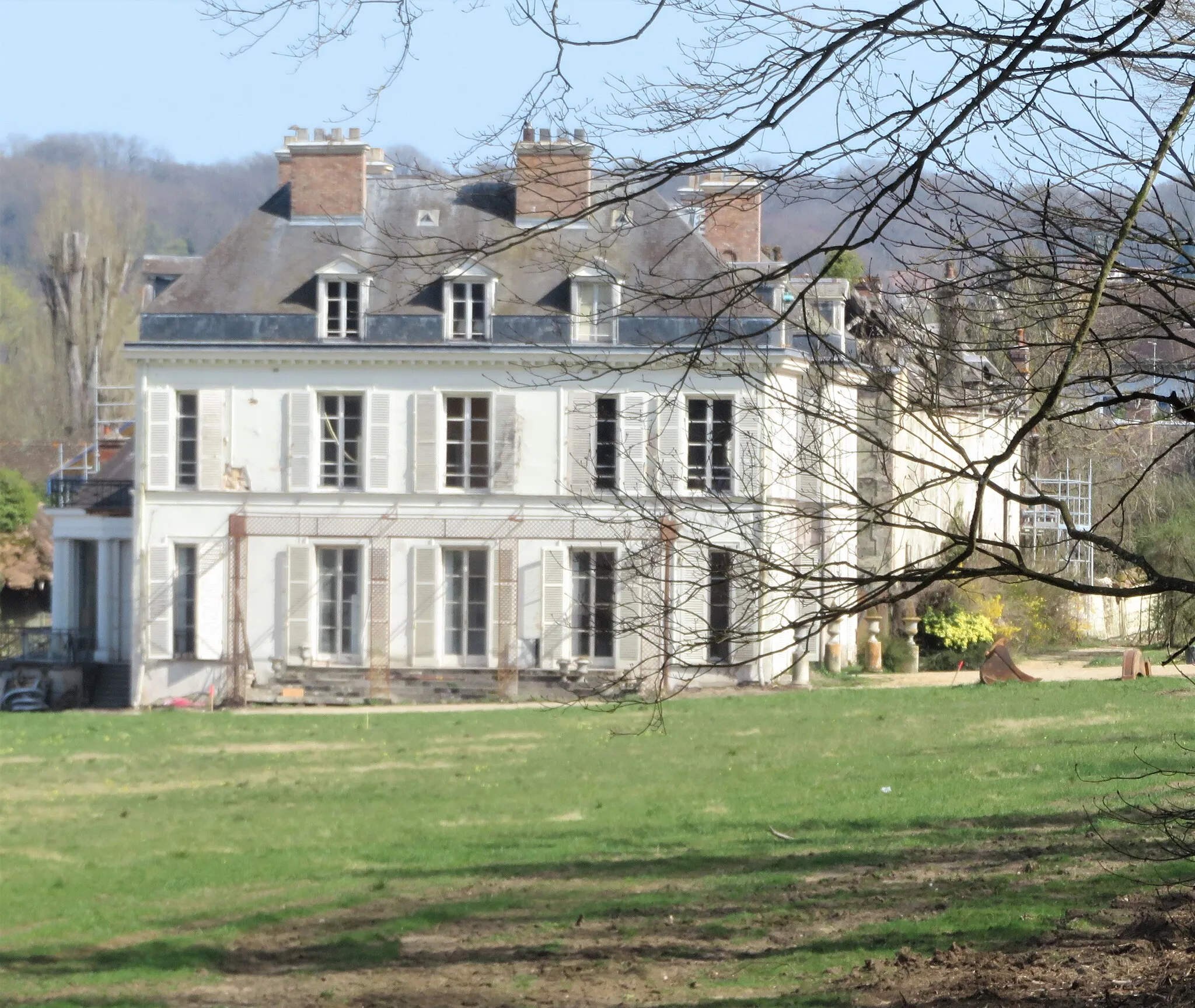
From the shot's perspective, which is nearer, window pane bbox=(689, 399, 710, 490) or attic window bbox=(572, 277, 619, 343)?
window pane bbox=(689, 399, 710, 490)

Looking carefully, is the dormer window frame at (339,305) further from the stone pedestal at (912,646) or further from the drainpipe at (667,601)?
the drainpipe at (667,601)

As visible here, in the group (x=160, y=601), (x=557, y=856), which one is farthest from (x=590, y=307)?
(x=557, y=856)

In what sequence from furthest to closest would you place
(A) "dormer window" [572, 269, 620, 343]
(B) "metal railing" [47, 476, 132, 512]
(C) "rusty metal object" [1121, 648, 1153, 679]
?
(B) "metal railing" [47, 476, 132, 512] → (A) "dormer window" [572, 269, 620, 343] → (C) "rusty metal object" [1121, 648, 1153, 679]

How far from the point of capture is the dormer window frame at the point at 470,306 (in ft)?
88.9

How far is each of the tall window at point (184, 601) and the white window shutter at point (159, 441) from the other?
116 centimetres

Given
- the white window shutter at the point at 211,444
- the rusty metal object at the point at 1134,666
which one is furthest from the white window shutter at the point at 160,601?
the rusty metal object at the point at 1134,666

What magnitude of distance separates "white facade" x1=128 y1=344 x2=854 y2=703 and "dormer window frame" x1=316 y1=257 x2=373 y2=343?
1.40 feet

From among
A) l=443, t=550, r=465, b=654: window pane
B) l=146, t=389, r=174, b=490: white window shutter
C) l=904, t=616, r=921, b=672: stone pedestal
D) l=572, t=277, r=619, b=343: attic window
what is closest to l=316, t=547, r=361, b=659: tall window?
l=443, t=550, r=465, b=654: window pane

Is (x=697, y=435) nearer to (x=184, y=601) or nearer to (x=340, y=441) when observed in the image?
(x=340, y=441)

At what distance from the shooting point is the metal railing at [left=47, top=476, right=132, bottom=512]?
2978 centimetres

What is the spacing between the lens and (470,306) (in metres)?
27.3

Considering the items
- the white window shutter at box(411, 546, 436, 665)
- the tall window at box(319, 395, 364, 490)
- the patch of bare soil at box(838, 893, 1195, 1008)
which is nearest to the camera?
the patch of bare soil at box(838, 893, 1195, 1008)

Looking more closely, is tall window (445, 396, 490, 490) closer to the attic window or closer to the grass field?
the attic window

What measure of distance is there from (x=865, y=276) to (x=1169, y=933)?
3088 millimetres
